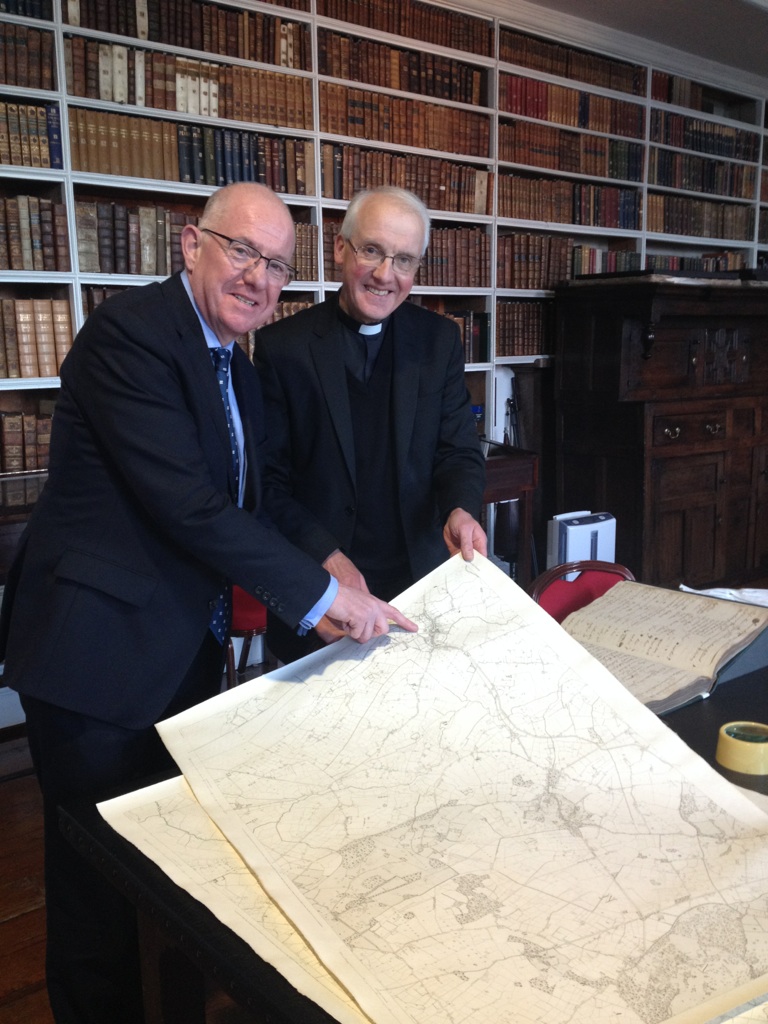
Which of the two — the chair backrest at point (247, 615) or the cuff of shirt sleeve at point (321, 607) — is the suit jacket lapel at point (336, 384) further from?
the chair backrest at point (247, 615)

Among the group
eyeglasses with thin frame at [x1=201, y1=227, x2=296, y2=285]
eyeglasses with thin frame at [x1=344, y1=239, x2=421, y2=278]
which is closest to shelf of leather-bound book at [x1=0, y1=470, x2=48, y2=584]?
eyeglasses with thin frame at [x1=344, y1=239, x2=421, y2=278]

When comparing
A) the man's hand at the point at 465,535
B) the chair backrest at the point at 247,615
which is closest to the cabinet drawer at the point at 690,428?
the chair backrest at the point at 247,615

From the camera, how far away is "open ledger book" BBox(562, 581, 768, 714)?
4.19 ft

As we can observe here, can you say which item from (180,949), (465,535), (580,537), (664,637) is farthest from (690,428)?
(180,949)

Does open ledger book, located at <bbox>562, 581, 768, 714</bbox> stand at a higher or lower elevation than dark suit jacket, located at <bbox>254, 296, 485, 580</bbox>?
lower

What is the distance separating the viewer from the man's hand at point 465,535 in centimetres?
132

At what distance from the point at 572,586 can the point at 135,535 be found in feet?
3.40

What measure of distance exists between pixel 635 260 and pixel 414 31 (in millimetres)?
1820

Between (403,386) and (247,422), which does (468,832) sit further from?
(403,386)

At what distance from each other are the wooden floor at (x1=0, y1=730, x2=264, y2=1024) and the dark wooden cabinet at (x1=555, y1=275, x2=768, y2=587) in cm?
289

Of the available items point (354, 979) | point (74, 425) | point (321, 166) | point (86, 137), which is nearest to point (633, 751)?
point (354, 979)

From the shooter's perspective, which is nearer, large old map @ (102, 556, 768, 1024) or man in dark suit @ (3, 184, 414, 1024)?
large old map @ (102, 556, 768, 1024)

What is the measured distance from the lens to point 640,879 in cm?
76

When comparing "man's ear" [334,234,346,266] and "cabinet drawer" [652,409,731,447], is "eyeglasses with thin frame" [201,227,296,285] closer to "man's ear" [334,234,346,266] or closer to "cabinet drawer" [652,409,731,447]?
Result: "man's ear" [334,234,346,266]
